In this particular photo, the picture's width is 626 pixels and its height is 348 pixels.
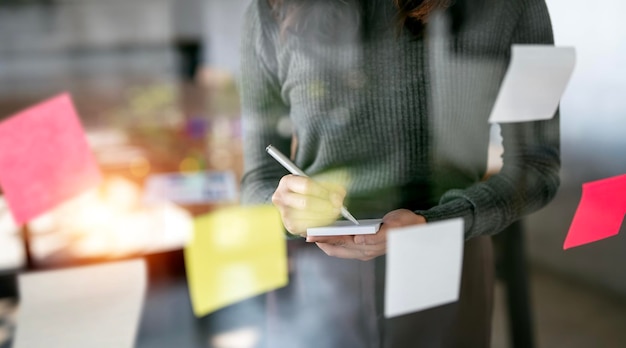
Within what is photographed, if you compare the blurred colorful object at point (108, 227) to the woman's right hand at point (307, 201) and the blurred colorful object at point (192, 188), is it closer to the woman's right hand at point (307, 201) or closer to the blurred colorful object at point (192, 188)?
the blurred colorful object at point (192, 188)

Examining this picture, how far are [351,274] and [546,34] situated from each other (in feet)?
0.96

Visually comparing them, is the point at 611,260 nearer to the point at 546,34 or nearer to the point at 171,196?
the point at 546,34

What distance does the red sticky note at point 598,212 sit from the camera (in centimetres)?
62

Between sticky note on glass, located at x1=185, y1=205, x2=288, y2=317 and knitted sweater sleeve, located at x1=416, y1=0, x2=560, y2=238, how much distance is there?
0.14 m

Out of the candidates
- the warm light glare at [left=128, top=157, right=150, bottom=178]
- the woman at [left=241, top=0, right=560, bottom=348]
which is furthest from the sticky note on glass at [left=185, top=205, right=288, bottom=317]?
the warm light glare at [left=128, top=157, right=150, bottom=178]

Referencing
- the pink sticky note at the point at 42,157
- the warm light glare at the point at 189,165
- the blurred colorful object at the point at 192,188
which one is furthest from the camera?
the warm light glare at the point at 189,165

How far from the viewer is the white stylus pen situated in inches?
19.8

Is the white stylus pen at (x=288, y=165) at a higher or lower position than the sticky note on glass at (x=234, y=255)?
higher

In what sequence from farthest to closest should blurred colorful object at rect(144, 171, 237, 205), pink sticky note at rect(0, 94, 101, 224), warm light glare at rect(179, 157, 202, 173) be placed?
warm light glare at rect(179, 157, 202, 173) < blurred colorful object at rect(144, 171, 237, 205) < pink sticky note at rect(0, 94, 101, 224)

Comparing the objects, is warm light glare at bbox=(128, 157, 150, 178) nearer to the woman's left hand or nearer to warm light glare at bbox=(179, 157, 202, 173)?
warm light glare at bbox=(179, 157, 202, 173)

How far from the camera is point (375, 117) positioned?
52 cm

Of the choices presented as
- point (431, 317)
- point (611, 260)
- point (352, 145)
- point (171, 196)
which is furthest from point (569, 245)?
point (171, 196)

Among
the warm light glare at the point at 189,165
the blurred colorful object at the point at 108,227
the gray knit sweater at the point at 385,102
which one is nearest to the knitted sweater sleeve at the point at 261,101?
the gray knit sweater at the point at 385,102

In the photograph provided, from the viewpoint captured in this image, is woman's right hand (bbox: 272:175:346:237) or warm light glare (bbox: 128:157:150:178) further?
warm light glare (bbox: 128:157:150:178)
